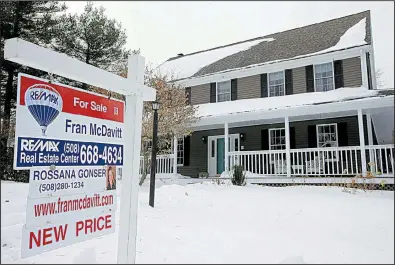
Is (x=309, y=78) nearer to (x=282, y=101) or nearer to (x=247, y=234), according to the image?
(x=282, y=101)

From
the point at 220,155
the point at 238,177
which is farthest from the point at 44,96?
the point at 220,155

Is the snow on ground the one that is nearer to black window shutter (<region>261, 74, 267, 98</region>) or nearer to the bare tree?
the bare tree

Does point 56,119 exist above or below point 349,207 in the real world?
above

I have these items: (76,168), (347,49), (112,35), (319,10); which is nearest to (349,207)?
(319,10)

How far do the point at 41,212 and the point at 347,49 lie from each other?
12.3 m

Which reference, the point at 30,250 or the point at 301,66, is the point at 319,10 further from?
the point at 301,66

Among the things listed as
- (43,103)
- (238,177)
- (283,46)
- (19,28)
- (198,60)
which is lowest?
(238,177)

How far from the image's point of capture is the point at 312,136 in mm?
12625

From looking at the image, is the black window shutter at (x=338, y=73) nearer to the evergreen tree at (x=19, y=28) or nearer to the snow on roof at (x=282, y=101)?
the snow on roof at (x=282, y=101)

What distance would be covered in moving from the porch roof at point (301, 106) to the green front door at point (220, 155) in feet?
3.18

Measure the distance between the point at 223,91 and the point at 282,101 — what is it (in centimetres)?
328

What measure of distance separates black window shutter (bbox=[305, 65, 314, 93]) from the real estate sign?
1126cm

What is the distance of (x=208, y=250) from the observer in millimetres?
3297

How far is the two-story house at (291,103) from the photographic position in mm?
10852
